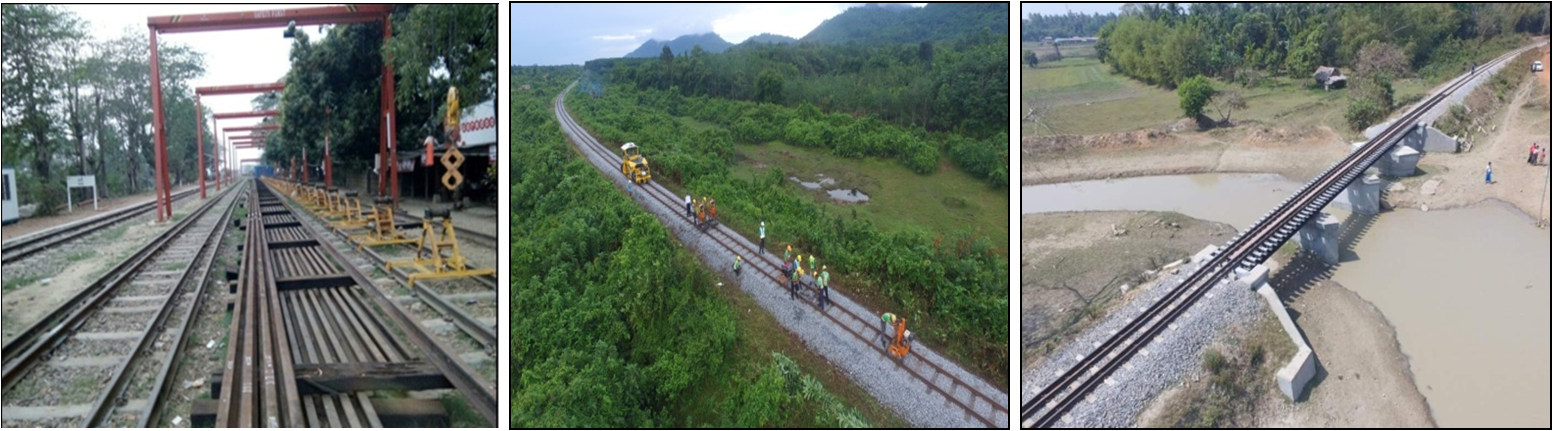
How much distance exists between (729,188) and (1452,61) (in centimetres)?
440

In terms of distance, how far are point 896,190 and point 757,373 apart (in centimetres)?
115

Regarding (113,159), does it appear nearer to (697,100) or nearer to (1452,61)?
(697,100)

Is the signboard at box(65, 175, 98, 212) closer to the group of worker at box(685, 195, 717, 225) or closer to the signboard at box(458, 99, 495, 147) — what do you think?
the signboard at box(458, 99, 495, 147)

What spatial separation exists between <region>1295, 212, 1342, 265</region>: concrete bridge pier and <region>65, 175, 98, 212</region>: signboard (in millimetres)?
6548

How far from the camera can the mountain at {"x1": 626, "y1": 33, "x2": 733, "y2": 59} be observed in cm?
356

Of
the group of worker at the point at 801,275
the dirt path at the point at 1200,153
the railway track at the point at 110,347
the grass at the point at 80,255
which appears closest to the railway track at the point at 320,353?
the railway track at the point at 110,347

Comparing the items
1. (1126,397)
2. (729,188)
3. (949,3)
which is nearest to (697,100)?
(729,188)

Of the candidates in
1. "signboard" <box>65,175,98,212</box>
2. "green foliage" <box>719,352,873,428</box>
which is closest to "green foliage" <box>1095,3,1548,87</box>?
"green foliage" <box>719,352,873,428</box>

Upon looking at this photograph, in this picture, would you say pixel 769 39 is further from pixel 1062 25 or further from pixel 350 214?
pixel 350 214

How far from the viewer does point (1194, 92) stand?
4.05 m

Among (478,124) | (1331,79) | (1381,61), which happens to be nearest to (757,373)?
(478,124)

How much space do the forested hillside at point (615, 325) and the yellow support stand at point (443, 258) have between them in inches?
9.6

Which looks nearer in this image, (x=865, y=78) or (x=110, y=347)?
(x=110, y=347)

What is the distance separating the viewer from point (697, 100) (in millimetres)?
3689
